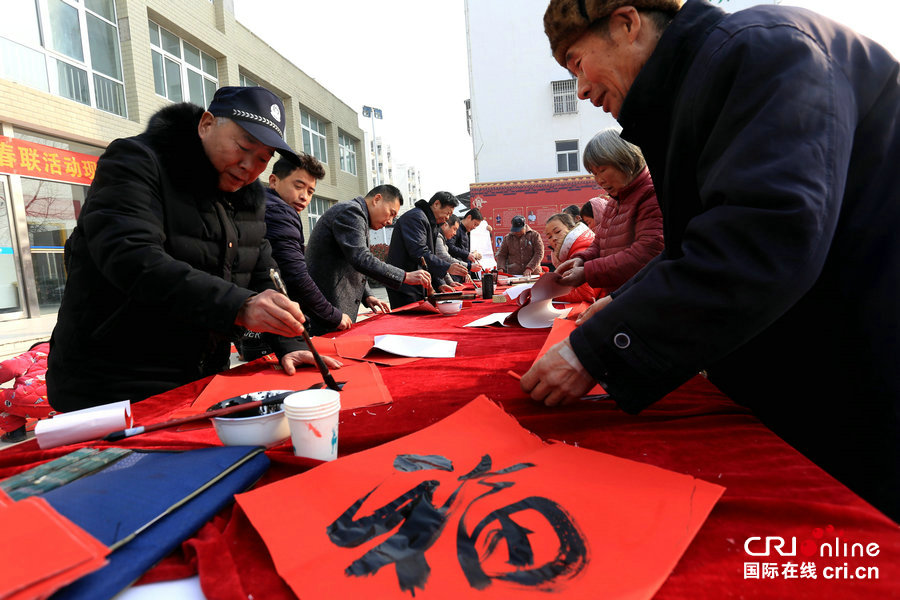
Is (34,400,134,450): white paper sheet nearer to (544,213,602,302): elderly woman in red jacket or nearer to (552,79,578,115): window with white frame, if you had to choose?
(544,213,602,302): elderly woman in red jacket

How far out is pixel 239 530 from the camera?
57cm

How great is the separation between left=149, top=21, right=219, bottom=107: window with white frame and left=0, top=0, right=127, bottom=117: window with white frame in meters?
0.90

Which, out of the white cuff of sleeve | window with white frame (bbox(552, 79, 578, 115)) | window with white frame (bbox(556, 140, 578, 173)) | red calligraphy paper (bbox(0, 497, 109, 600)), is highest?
window with white frame (bbox(552, 79, 578, 115))

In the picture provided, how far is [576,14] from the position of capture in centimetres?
93

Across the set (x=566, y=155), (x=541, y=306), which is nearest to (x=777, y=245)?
(x=541, y=306)

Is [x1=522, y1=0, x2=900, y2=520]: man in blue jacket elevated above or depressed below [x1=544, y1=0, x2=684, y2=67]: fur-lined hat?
below

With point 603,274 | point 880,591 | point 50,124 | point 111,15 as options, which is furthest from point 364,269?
point 111,15

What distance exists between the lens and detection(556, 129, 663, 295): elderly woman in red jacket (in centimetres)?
210

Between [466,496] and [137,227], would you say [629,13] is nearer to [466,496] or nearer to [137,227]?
[466,496]

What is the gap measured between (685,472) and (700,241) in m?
0.34

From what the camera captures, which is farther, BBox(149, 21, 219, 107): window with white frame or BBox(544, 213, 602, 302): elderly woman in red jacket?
BBox(149, 21, 219, 107): window with white frame

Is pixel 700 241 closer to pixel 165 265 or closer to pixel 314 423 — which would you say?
pixel 314 423

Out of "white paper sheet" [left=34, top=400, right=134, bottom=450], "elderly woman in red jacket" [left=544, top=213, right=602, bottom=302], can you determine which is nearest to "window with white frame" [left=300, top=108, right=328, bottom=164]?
"elderly woman in red jacket" [left=544, top=213, right=602, bottom=302]

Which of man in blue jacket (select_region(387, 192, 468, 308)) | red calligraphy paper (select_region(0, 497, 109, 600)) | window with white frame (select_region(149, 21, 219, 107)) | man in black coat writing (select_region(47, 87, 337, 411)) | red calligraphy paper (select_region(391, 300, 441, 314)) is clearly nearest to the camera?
red calligraphy paper (select_region(0, 497, 109, 600))
